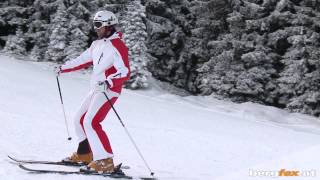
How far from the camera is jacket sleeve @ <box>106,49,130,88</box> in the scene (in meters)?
6.13

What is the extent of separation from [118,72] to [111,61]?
0.24 metres

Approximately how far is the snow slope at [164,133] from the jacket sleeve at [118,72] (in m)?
1.22

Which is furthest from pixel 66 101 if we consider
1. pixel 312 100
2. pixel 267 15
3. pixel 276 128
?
pixel 267 15

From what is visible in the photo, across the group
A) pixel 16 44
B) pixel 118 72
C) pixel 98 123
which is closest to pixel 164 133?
pixel 98 123

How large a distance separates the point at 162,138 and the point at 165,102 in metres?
7.28

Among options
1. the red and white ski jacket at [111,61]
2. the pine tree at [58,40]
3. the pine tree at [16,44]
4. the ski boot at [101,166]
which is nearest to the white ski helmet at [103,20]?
the red and white ski jacket at [111,61]

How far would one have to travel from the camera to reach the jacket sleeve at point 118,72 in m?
6.13

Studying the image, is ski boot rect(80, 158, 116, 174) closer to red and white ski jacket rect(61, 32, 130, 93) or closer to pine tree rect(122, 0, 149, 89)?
red and white ski jacket rect(61, 32, 130, 93)

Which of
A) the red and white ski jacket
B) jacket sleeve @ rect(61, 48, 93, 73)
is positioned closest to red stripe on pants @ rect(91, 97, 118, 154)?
the red and white ski jacket

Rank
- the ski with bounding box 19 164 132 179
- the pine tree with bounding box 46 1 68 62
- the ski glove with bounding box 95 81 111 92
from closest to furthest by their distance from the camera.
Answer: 1. the ski with bounding box 19 164 132 179
2. the ski glove with bounding box 95 81 111 92
3. the pine tree with bounding box 46 1 68 62

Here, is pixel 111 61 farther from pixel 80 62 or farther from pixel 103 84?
pixel 80 62

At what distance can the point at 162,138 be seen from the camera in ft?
33.0

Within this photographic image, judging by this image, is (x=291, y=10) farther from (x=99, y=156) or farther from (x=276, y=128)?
(x=99, y=156)

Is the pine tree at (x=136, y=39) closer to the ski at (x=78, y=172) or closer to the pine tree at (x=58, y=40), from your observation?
the pine tree at (x=58, y=40)
